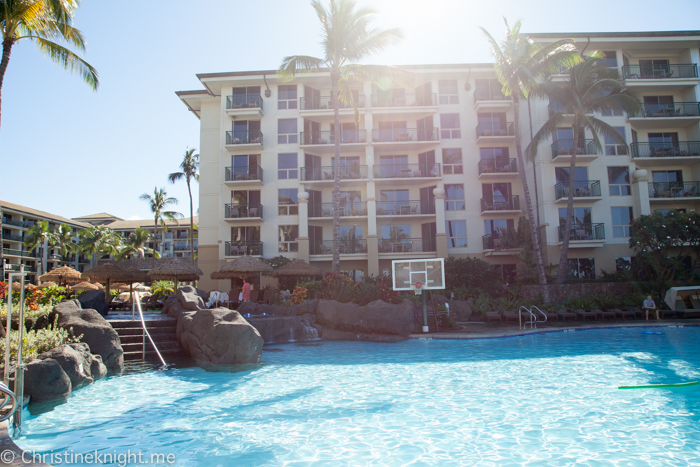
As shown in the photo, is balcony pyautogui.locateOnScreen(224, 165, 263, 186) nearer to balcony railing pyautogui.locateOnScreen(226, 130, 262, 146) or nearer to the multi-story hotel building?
the multi-story hotel building

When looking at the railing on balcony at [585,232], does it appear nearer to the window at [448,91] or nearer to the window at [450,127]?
the window at [450,127]

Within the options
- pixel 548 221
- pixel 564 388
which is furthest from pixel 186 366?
pixel 548 221

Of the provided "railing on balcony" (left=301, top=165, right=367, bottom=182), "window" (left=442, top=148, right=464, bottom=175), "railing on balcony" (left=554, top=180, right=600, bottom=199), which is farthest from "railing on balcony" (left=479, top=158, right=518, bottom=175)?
"railing on balcony" (left=301, top=165, right=367, bottom=182)

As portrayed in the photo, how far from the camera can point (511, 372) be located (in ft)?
31.6

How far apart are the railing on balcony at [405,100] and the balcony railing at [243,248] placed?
13.0 metres

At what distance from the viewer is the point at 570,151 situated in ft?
87.7

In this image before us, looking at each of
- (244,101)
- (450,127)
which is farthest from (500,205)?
(244,101)

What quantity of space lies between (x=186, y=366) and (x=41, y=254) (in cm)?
5520

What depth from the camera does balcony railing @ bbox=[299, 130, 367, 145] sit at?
2977cm

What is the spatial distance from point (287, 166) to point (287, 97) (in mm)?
5143

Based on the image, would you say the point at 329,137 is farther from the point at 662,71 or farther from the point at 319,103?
the point at 662,71

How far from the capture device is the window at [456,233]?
29031mm

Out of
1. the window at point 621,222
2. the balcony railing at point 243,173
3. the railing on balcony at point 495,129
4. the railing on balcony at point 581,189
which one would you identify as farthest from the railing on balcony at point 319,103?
the window at point 621,222

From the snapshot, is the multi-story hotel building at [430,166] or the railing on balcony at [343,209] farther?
the railing on balcony at [343,209]
